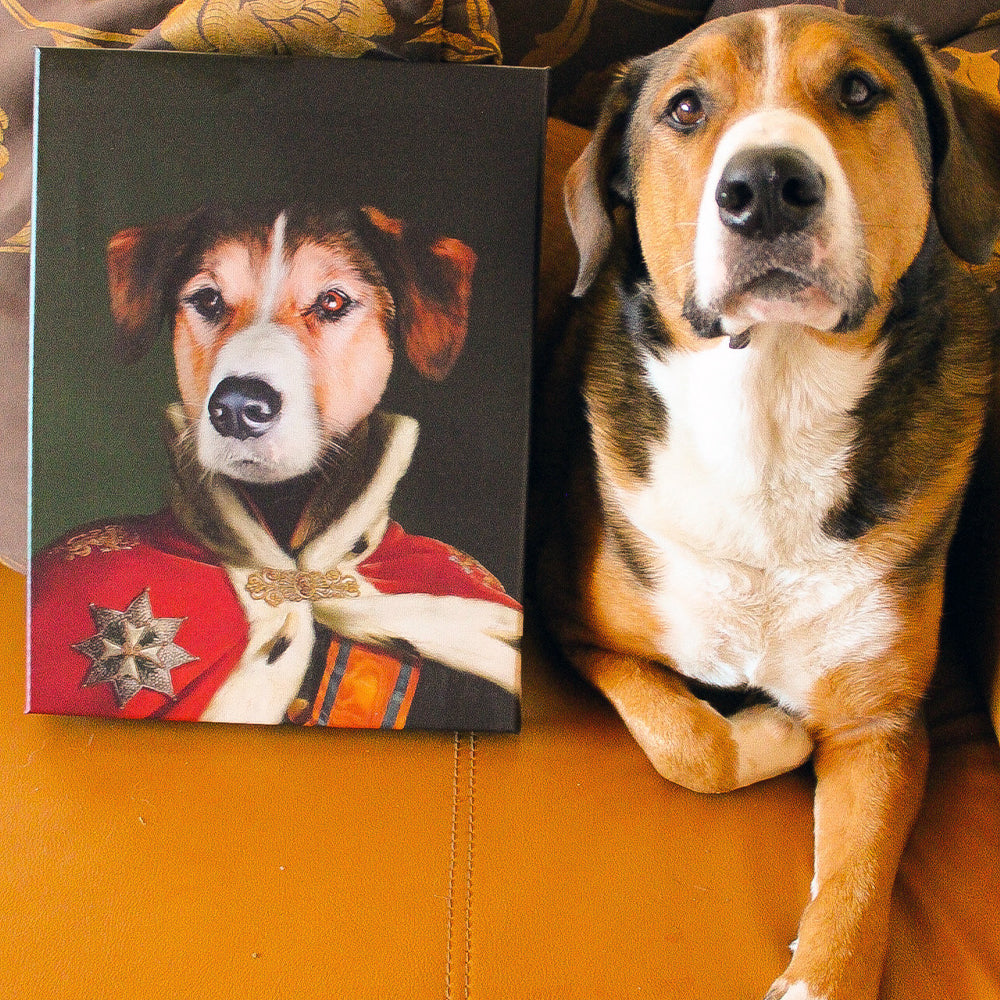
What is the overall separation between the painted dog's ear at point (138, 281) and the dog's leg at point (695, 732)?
81 centimetres

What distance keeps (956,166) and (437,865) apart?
1080 mm

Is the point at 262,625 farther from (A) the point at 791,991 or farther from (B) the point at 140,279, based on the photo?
(A) the point at 791,991

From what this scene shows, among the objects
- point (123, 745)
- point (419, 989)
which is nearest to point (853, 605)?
point (419, 989)

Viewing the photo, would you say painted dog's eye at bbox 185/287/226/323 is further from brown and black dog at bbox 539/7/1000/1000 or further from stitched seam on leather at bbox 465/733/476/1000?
stitched seam on leather at bbox 465/733/476/1000

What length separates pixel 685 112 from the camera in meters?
1.19

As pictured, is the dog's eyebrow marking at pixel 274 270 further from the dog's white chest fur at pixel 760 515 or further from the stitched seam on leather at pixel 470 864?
the stitched seam on leather at pixel 470 864

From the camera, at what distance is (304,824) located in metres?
1.20

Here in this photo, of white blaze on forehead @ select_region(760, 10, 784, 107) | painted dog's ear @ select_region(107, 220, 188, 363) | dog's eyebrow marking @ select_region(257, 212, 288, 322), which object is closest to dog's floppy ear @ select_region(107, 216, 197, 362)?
painted dog's ear @ select_region(107, 220, 188, 363)

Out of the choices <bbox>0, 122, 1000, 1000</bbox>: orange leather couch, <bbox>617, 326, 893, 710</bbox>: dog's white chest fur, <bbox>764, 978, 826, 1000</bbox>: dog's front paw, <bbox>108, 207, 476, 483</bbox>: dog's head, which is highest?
<bbox>108, 207, 476, 483</bbox>: dog's head

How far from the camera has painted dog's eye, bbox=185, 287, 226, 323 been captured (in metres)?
1.29

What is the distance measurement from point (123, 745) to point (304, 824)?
0.31 meters

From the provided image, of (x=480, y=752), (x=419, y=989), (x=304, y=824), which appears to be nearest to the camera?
Answer: (x=419, y=989)

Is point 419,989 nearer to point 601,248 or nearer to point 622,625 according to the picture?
point 622,625

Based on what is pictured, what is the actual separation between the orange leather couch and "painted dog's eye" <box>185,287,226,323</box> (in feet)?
1.91
